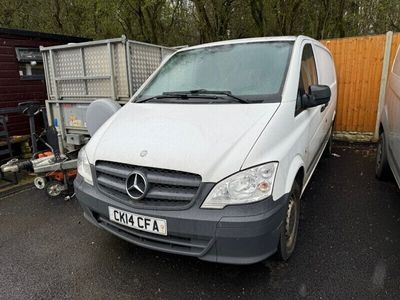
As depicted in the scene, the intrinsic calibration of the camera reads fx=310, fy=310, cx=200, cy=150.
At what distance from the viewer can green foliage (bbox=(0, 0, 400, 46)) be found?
35.7ft

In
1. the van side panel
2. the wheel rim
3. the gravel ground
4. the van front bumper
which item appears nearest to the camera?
the van front bumper

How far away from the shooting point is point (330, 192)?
4.20 metres

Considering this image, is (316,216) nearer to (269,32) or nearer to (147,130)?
(147,130)

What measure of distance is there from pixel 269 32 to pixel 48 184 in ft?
32.7

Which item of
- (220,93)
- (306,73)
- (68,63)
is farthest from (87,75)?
(306,73)

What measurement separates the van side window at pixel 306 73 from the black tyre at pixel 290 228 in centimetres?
73

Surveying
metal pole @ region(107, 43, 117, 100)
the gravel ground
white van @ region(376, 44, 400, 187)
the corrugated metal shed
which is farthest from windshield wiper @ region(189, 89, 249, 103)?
the corrugated metal shed

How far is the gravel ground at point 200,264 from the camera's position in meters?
2.41

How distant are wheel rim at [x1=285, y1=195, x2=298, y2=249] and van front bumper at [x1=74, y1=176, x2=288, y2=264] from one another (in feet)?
1.33

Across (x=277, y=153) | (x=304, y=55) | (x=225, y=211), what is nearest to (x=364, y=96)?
(x=304, y=55)

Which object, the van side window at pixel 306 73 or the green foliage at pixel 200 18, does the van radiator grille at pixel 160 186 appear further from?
the green foliage at pixel 200 18

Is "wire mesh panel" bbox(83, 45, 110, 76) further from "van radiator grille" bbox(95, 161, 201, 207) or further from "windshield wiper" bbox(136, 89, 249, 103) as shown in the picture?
"van radiator grille" bbox(95, 161, 201, 207)

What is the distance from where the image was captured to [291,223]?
2.68m

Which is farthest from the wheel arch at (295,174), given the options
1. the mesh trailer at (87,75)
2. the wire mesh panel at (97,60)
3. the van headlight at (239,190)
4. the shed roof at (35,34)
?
the shed roof at (35,34)
